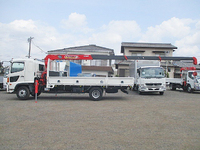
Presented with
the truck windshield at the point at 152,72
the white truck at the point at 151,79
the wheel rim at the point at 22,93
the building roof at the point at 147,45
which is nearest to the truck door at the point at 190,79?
the white truck at the point at 151,79

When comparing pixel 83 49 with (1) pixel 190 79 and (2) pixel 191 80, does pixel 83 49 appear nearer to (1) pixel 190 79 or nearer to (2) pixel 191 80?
(1) pixel 190 79

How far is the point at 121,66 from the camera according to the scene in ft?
106

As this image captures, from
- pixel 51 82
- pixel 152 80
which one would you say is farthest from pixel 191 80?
pixel 51 82

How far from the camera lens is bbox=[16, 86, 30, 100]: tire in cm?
1171

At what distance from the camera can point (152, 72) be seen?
600 inches

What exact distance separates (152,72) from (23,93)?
995 centimetres

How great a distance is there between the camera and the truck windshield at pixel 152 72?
15062mm

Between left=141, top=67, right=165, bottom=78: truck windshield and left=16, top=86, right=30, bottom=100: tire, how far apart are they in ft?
29.3

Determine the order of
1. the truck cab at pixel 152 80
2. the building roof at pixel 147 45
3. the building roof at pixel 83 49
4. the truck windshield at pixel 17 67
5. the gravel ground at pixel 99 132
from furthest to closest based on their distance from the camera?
the building roof at pixel 147 45
the building roof at pixel 83 49
the truck cab at pixel 152 80
the truck windshield at pixel 17 67
the gravel ground at pixel 99 132

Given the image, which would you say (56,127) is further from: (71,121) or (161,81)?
(161,81)

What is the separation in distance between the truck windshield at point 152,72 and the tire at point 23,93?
29.3ft

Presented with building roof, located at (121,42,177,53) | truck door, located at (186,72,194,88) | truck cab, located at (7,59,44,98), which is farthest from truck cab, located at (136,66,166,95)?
building roof, located at (121,42,177,53)

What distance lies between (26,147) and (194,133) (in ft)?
15.1

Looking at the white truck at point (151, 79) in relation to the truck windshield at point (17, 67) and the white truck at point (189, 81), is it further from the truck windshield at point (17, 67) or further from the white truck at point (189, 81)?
the truck windshield at point (17, 67)
